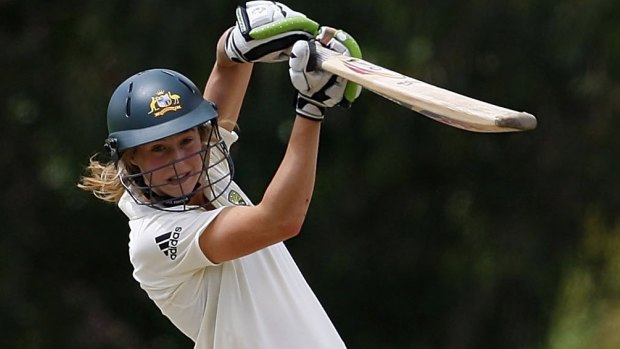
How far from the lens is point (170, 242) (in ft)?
14.9

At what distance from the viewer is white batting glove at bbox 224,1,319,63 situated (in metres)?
4.47

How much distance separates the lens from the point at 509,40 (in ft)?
37.4

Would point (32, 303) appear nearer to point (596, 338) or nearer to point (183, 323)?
point (596, 338)

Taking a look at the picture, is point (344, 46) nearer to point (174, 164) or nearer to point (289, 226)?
point (289, 226)

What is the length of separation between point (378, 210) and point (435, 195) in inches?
17.0

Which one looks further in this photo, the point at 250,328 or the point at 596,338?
the point at 596,338

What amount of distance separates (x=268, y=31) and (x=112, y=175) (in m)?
0.68

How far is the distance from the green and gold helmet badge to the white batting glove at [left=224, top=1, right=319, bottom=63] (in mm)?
384

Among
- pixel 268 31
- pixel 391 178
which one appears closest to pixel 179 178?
pixel 268 31

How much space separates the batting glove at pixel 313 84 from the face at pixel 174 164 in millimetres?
442

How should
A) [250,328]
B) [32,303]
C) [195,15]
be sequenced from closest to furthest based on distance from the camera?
[250,328] → [195,15] → [32,303]

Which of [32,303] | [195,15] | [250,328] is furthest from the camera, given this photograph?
[32,303]

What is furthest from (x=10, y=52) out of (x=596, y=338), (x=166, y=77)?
(x=166, y=77)

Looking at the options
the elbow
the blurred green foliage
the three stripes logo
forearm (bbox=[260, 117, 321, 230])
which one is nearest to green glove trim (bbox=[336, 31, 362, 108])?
forearm (bbox=[260, 117, 321, 230])
